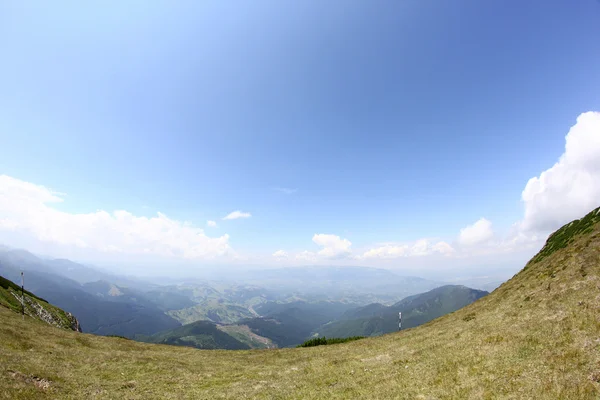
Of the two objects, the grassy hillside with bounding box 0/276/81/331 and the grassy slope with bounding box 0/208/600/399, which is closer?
the grassy slope with bounding box 0/208/600/399

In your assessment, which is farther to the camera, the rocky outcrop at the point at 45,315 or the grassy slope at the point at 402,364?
the rocky outcrop at the point at 45,315

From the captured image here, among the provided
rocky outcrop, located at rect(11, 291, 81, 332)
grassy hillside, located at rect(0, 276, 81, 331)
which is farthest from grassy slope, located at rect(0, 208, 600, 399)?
rocky outcrop, located at rect(11, 291, 81, 332)

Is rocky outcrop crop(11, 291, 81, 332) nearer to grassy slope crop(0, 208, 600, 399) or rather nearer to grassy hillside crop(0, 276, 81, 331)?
grassy hillside crop(0, 276, 81, 331)

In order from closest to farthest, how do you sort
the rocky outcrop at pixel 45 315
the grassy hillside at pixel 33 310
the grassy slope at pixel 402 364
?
the grassy slope at pixel 402 364, the grassy hillside at pixel 33 310, the rocky outcrop at pixel 45 315

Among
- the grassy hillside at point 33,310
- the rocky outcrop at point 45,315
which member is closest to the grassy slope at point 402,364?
the grassy hillside at point 33,310

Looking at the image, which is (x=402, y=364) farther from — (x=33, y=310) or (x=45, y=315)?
(x=45, y=315)

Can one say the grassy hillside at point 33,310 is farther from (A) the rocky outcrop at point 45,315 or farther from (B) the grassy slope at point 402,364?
(B) the grassy slope at point 402,364

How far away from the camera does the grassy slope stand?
1717 centimetres

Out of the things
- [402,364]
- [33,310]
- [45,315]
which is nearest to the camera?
[402,364]

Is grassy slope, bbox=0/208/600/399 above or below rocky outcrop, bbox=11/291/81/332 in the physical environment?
above

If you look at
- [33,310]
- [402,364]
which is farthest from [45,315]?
[402,364]

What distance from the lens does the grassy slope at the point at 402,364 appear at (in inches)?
676

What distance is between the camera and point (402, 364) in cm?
2559

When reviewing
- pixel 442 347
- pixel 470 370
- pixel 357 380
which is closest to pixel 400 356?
pixel 442 347
